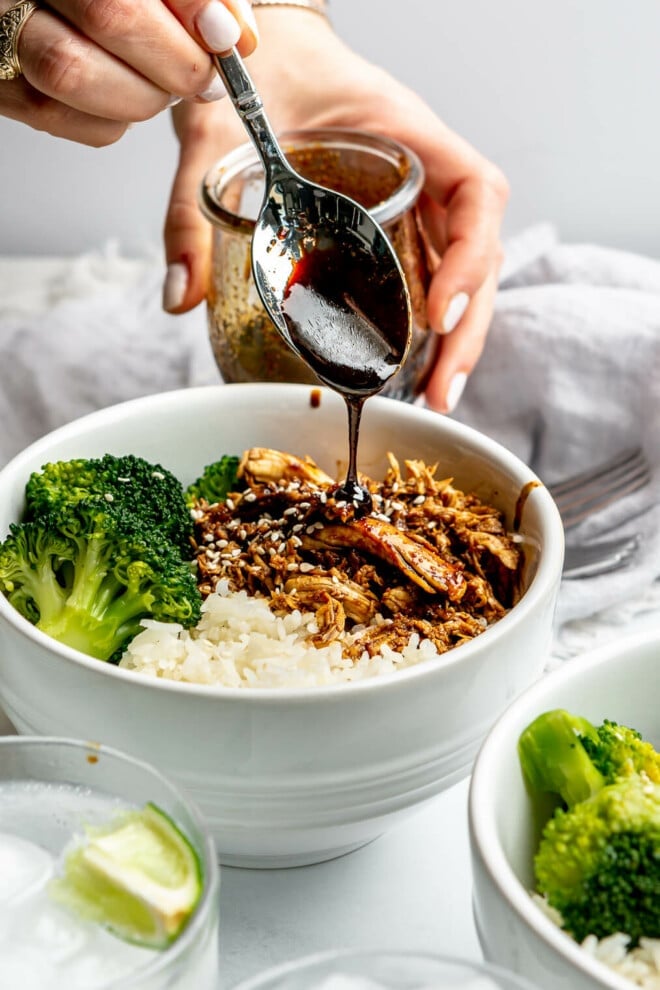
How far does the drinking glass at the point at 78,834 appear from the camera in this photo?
0.78m

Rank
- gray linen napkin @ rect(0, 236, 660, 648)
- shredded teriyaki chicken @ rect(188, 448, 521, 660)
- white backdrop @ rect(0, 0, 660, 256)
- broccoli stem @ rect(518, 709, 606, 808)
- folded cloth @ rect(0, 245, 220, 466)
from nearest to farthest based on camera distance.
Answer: broccoli stem @ rect(518, 709, 606, 808)
shredded teriyaki chicken @ rect(188, 448, 521, 660)
gray linen napkin @ rect(0, 236, 660, 648)
folded cloth @ rect(0, 245, 220, 466)
white backdrop @ rect(0, 0, 660, 256)

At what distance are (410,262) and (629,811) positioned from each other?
3.61ft

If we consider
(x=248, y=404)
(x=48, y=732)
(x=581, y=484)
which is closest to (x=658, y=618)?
(x=581, y=484)

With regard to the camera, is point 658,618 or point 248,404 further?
point 658,618

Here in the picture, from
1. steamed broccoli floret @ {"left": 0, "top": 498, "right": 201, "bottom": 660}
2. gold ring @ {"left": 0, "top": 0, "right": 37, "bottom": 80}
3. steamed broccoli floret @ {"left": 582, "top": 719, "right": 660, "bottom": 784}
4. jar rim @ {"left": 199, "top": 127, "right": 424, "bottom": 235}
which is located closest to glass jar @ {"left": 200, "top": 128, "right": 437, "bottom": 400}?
jar rim @ {"left": 199, "top": 127, "right": 424, "bottom": 235}

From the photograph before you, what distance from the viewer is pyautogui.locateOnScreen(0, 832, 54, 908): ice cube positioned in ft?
2.77

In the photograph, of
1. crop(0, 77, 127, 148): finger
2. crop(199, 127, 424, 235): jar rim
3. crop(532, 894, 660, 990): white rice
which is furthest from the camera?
crop(199, 127, 424, 235): jar rim

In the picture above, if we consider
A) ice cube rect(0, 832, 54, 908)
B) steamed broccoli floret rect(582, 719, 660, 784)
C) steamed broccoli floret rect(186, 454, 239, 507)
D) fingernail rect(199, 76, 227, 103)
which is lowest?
steamed broccoli floret rect(186, 454, 239, 507)

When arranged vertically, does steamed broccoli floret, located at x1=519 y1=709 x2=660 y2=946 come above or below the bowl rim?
above

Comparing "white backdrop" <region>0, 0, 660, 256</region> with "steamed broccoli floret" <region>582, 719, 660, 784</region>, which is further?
"white backdrop" <region>0, 0, 660, 256</region>

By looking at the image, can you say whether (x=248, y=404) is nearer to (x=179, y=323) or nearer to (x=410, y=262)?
Result: (x=410, y=262)

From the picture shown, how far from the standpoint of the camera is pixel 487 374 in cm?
223

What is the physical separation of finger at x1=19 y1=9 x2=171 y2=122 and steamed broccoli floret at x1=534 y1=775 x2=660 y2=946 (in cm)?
104

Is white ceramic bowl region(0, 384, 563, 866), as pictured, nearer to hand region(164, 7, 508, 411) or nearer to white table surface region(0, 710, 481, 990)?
white table surface region(0, 710, 481, 990)
